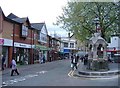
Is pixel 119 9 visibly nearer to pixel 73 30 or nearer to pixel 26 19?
pixel 73 30

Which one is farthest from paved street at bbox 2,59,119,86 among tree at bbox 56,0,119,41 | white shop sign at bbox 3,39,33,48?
tree at bbox 56,0,119,41

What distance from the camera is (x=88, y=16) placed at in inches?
1475

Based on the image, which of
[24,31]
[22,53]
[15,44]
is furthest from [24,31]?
[15,44]

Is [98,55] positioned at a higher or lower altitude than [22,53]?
lower

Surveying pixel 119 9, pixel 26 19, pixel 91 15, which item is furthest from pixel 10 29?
pixel 119 9

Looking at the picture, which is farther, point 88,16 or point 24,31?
point 24,31

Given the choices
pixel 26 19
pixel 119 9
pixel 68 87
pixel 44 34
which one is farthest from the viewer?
pixel 44 34

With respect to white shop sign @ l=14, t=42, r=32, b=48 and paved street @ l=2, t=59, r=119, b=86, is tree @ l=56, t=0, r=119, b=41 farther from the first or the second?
paved street @ l=2, t=59, r=119, b=86

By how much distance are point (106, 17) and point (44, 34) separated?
28239mm

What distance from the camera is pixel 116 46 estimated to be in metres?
70.5

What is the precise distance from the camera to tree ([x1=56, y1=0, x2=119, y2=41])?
3681 cm

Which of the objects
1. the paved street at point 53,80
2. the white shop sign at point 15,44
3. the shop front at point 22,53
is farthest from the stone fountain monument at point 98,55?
the shop front at point 22,53

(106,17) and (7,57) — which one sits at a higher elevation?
(106,17)

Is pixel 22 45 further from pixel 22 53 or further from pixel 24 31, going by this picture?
pixel 24 31
